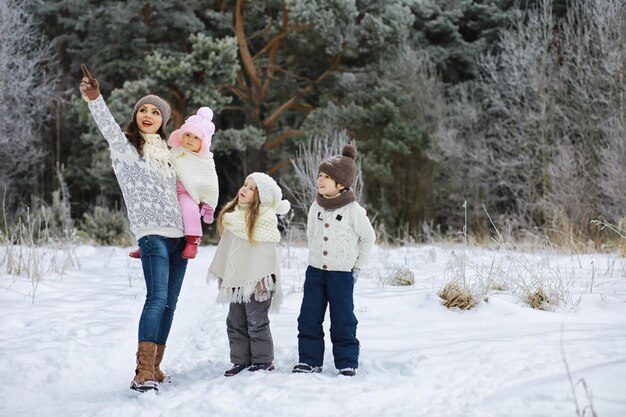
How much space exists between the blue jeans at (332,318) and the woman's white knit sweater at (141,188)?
2.80 feet

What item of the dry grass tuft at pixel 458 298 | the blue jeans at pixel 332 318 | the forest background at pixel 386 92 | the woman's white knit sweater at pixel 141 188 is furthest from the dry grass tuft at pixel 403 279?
the forest background at pixel 386 92

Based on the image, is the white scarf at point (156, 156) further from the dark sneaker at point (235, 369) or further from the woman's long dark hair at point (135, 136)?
the dark sneaker at point (235, 369)

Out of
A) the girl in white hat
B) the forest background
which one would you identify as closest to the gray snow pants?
the girl in white hat

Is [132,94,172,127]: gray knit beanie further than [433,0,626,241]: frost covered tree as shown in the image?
No

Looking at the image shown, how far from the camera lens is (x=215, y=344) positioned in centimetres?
454

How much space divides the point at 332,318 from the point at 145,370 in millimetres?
1094

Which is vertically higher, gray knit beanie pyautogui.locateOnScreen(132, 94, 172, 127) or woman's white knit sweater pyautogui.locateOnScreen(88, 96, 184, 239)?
gray knit beanie pyautogui.locateOnScreen(132, 94, 172, 127)

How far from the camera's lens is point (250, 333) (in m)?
3.88

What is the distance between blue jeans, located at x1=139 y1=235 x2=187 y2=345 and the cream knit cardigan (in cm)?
30

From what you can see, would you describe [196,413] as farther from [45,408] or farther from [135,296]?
[135,296]

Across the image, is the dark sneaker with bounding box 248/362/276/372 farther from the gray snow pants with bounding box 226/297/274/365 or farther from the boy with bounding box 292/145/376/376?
the boy with bounding box 292/145/376/376

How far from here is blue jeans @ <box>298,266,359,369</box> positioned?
3.80 m

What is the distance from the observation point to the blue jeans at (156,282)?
3605mm

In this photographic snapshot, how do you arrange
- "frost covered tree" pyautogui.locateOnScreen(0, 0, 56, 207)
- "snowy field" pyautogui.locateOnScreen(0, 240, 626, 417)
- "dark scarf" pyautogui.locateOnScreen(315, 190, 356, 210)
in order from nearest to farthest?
"snowy field" pyautogui.locateOnScreen(0, 240, 626, 417)
"dark scarf" pyautogui.locateOnScreen(315, 190, 356, 210)
"frost covered tree" pyautogui.locateOnScreen(0, 0, 56, 207)
